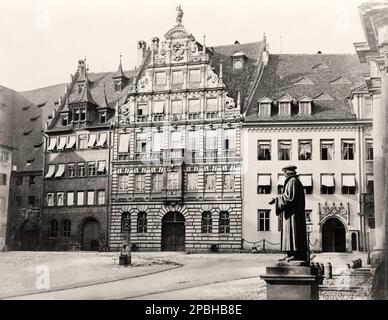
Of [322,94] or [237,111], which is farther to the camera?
[237,111]

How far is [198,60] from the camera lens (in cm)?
3250

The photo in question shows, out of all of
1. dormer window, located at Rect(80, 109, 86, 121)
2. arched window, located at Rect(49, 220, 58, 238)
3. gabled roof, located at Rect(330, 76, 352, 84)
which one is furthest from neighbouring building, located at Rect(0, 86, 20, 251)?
gabled roof, located at Rect(330, 76, 352, 84)

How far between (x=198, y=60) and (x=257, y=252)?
1106cm

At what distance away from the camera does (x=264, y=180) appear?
2748 centimetres

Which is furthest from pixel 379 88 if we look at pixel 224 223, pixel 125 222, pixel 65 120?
pixel 65 120

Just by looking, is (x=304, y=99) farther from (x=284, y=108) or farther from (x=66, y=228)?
(x=66, y=228)

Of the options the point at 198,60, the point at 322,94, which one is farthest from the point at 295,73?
the point at 198,60

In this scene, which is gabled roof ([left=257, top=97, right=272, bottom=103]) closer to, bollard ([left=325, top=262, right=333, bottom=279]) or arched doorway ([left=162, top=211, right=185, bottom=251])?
arched doorway ([left=162, top=211, right=185, bottom=251])

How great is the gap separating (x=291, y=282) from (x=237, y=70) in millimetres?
23378

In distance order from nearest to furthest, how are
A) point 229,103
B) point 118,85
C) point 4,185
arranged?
point 229,103, point 4,185, point 118,85

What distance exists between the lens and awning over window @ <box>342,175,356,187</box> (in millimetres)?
26141

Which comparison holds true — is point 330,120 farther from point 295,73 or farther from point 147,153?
point 147,153

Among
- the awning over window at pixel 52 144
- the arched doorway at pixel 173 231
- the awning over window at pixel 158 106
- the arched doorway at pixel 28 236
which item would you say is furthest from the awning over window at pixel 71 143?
the arched doorway at pixel 173 231

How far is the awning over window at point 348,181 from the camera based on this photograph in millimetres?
26141
